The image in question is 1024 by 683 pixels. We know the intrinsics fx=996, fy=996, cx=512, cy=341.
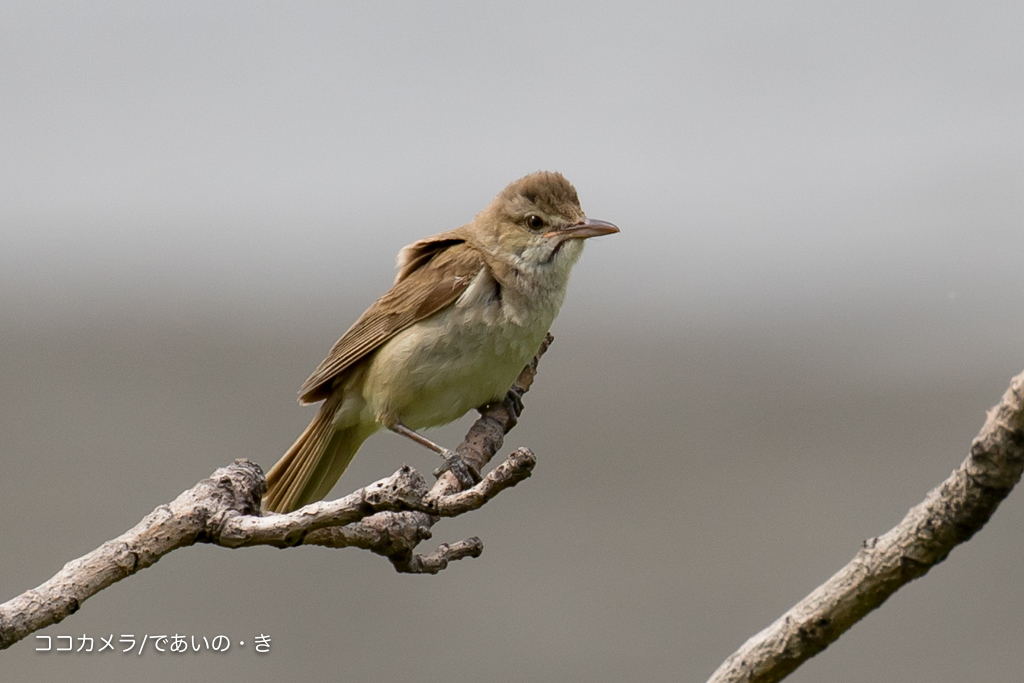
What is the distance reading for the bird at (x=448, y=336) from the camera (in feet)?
12.1

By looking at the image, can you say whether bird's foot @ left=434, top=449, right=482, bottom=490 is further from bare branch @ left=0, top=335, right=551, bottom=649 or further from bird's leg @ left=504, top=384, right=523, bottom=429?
bare branch @ left=0, top=335, right=551, bottom=649

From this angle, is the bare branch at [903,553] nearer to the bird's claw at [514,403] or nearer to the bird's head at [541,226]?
the bird's claw at [514,403]

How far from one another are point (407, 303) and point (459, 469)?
94 cm

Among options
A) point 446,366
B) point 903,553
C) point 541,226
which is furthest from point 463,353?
point 903,553

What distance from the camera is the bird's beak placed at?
12.4ft

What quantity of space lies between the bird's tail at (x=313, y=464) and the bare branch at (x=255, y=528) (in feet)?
4.61

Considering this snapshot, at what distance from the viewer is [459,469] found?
10.3 feet

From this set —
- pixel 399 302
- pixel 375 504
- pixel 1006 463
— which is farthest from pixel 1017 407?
pixel 399 302

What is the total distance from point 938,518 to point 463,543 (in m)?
1.08

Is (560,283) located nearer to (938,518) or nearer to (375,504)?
(375,504)

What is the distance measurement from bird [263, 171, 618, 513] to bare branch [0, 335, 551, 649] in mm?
1348

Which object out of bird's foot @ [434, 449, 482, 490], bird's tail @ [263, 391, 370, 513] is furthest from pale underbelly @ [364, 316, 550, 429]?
bird's foot @ [434, 449, 482, 490]

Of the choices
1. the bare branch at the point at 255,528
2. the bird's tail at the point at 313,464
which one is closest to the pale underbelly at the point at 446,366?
the bird's tail at the point at 313,464

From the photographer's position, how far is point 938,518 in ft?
5.43
